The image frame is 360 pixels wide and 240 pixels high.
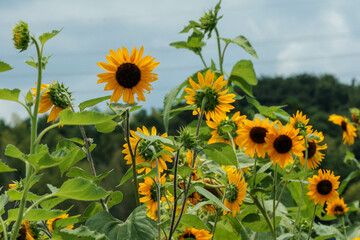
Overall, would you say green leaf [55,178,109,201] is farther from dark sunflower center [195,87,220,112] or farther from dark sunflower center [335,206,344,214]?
dark sunflower center [335,206,344,214]

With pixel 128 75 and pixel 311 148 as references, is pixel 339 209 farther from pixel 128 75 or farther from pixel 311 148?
pixel 128 75

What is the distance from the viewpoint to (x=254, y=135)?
1.06 m

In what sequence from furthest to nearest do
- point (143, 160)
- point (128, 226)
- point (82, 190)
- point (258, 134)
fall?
point (258, 134)
point (143, 160)
point (128, 226)
point (82, 190)

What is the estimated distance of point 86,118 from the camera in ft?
2.22

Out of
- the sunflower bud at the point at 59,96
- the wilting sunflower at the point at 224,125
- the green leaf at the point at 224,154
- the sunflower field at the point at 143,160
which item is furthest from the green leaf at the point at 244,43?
the sunflower bud at the point at 59,96

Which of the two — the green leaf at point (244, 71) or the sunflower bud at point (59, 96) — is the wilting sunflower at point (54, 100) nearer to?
the sunflower bud at point (59, 96)

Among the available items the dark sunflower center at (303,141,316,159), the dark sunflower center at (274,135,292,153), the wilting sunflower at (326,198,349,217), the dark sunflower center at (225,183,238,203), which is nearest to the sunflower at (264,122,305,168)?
the dark sunflower center at (274,135,292,153)

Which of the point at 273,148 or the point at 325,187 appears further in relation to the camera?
the point at 325,187

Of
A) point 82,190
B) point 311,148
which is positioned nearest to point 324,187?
point 311,148

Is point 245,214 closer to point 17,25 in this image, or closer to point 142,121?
point 17,25

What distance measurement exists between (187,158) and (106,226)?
0.36 metres

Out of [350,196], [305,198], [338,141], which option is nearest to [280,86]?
[338,141]

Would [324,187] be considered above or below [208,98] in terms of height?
below

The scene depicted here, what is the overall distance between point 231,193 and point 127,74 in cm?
32
